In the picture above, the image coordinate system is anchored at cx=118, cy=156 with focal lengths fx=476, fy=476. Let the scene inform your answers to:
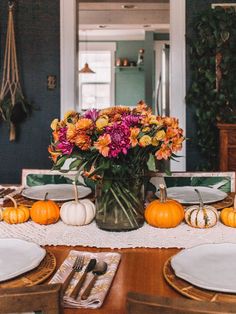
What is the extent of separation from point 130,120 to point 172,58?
2980mm

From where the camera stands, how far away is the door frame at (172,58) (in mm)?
4328

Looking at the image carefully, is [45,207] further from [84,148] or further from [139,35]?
[139,35]

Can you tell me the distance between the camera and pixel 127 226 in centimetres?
159

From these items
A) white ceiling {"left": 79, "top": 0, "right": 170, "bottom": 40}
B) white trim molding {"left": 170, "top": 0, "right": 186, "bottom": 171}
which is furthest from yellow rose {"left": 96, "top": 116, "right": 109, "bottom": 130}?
white ceiling {"left": 79, "top": 0, "right": 170, "bottom": 40}

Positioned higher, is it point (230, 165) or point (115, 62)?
point (115, 62)

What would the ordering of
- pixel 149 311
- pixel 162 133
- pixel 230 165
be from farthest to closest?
pixel 230 165, pixel 162 133, pixel 149 311

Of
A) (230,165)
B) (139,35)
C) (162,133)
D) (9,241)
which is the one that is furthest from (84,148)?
(139,35)

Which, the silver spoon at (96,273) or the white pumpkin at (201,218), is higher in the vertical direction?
the white pumpkin at (201,218)

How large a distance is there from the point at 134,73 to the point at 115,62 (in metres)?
0.55

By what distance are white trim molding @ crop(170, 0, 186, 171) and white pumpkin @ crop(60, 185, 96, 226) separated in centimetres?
277

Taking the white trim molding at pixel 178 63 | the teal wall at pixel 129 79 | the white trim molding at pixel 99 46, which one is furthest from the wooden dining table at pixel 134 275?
the white trim molding at pixel 99 46

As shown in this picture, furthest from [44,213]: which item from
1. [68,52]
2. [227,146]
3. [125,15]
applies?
[125,15]

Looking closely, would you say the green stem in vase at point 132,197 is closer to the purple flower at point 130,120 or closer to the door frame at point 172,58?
the purple flower at point 130,120

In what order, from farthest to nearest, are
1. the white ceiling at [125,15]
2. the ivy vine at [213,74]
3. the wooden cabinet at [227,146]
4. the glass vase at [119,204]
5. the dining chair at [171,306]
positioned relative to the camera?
1. the white ceiling at [125,15]
2. the ivy vine at [213,74]
3. the wooden cabinet at [227,146]
4. the glass vase at [119,204]
5. the dining chair at [171,306]
